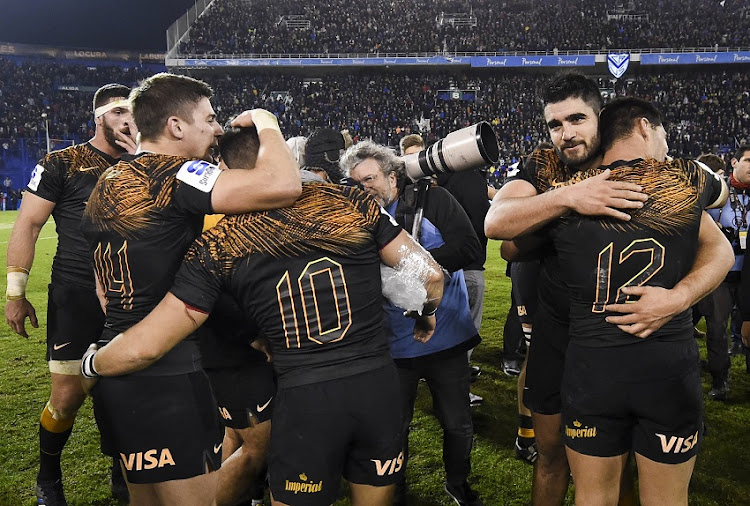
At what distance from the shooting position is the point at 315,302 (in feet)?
6.51

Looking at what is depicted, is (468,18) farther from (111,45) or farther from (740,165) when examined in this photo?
(740,165)

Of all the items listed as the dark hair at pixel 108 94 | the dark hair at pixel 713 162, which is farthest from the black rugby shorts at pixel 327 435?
the dark hair at pixel 713 162

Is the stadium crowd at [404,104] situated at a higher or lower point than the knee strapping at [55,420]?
higher

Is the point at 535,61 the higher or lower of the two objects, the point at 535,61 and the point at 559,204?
the higher

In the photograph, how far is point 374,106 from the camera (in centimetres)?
3183

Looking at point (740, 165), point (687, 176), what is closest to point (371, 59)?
point (740, 165)

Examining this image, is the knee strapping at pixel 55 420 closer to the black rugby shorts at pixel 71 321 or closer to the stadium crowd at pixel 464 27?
the black rugby shorts at pixel 71 321

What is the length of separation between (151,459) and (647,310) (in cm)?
182

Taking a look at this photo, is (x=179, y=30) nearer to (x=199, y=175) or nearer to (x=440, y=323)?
(x=440, y=323)

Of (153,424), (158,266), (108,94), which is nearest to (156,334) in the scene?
(158,266)

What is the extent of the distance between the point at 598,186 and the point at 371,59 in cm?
3125

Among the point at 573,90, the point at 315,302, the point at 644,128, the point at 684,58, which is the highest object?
the point at 684,58

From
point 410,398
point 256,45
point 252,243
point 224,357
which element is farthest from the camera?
point 256,45

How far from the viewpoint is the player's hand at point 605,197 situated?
205cm
